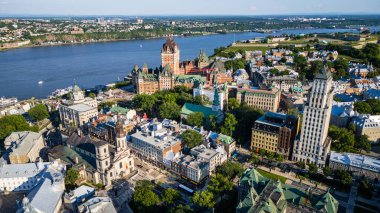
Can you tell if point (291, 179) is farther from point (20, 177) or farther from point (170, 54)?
point (170, 54)

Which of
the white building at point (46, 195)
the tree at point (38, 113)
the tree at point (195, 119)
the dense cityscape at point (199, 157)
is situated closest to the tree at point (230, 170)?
the dense cityscape at point (199, 157)

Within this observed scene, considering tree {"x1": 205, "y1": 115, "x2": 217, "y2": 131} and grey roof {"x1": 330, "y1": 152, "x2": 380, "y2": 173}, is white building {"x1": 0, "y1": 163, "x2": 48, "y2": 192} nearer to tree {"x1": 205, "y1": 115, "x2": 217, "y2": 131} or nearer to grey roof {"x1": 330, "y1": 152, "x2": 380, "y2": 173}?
tree {"x1": 205, "y1": 115, "x2": 217, "y2": 131}

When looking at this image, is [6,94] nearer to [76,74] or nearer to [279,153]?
[76,74]

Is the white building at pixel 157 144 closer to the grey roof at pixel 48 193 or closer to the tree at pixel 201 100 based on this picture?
the grey roof at pixel 48 193

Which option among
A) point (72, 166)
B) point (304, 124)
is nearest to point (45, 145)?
point (72, 166)

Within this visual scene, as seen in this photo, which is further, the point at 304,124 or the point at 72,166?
the point at 304,124

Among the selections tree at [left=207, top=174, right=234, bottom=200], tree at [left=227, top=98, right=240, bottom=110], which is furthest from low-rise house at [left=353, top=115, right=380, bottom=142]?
tree at [left=207, top=174, right=234, bottom=200]
